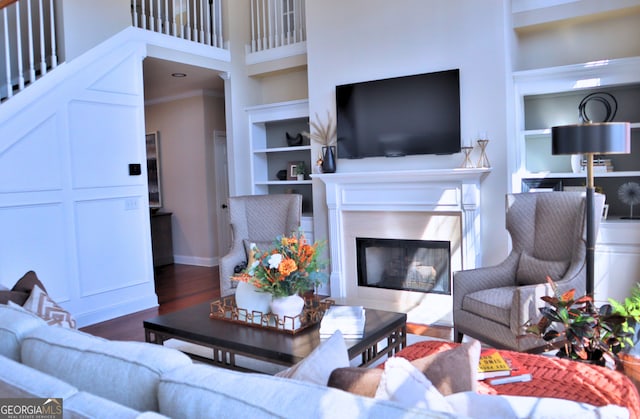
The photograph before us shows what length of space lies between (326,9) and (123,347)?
4.53 metres

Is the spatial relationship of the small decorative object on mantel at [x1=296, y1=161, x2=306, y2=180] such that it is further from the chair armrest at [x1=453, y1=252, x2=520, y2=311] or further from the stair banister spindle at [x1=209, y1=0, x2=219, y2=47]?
the chair armrest at [x1=453, y1=252, x2=520, y2=311]

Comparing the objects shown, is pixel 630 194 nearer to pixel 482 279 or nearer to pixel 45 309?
pixel 482 279

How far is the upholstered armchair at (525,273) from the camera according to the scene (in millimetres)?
2893

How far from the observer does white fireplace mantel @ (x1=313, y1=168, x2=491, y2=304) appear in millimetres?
4277

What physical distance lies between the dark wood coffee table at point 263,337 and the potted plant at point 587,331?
0.81m

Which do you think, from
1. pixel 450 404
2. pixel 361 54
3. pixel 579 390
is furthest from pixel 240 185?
pixel 450 404

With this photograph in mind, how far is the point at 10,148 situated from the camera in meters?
3.98

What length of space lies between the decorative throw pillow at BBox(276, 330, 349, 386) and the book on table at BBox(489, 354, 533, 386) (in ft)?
2.88

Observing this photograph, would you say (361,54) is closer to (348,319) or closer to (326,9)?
(326,9)

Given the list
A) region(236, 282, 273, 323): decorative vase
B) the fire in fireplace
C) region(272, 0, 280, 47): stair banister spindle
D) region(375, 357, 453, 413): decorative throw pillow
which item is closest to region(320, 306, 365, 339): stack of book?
region(236, 282, 273, 323): decorative vase

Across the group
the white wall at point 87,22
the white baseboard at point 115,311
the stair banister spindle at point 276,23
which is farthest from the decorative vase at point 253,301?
the stair banister spindle at point 276,23

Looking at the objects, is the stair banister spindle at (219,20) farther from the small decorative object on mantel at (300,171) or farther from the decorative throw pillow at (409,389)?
the decorative throw pillow at (409,389)

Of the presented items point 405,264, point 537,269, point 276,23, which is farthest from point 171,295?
point 537,269

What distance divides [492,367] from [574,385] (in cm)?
30
